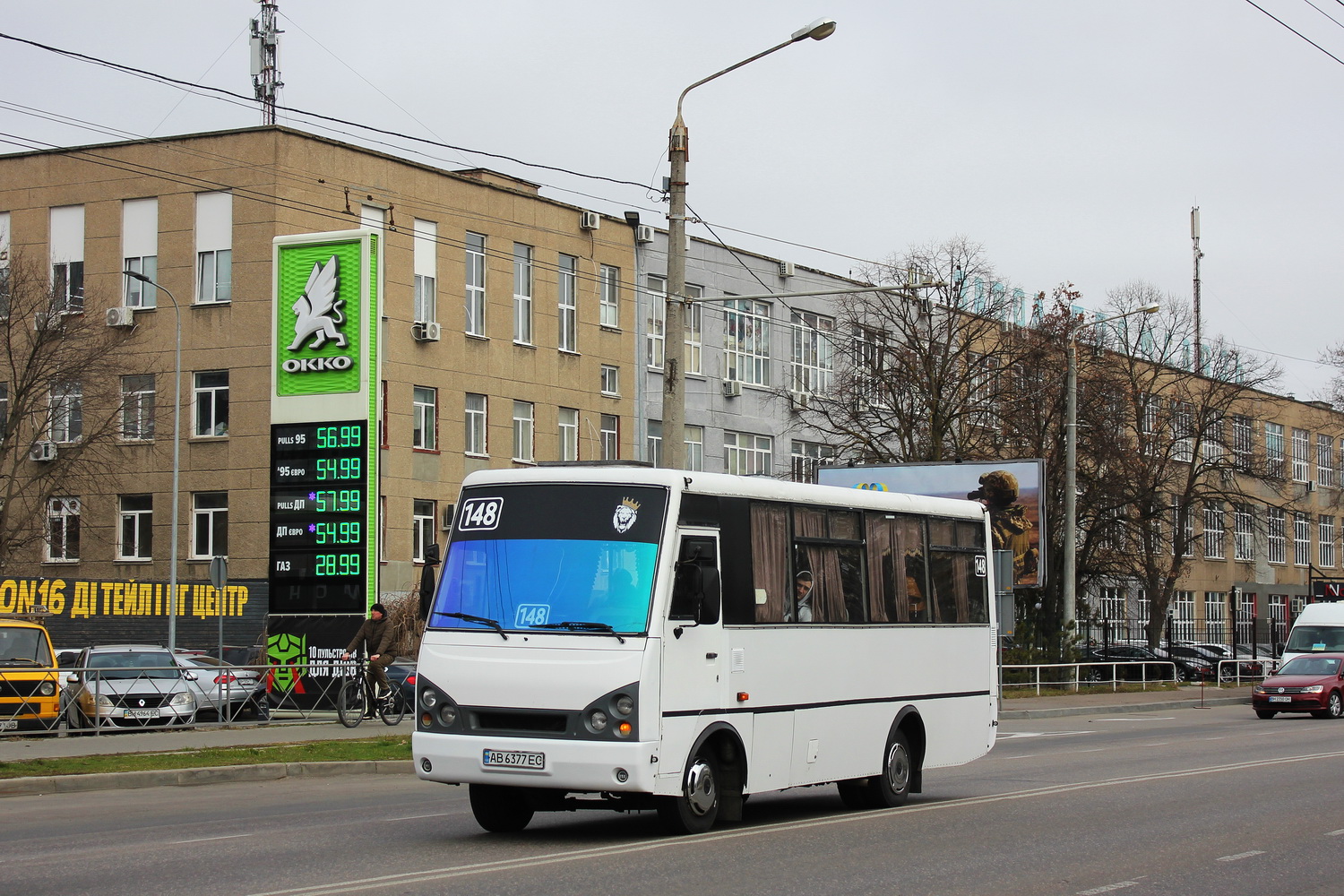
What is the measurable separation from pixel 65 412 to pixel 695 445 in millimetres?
20500

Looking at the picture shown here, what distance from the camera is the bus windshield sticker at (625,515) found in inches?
475

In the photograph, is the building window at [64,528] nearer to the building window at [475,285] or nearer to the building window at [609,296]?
the building window at [475,285]

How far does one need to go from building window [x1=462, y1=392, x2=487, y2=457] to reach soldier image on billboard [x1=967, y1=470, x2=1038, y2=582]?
1562 cm

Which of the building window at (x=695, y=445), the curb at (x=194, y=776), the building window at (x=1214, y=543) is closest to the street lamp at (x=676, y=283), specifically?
the curb at (x=194, y=776)

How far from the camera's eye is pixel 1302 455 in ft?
310

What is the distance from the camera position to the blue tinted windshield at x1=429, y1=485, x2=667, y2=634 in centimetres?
1181

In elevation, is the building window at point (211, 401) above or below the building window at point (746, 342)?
below

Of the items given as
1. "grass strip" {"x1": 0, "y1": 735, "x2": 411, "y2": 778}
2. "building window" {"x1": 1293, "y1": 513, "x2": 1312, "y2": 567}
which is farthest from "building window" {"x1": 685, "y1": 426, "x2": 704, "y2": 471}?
"building window" {"x1": 1293, "y1": 513, "x2": 1312, "y2": 567}

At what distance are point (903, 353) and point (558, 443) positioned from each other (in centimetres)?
1103

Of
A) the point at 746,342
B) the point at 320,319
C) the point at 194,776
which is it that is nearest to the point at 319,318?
the point at 320,319

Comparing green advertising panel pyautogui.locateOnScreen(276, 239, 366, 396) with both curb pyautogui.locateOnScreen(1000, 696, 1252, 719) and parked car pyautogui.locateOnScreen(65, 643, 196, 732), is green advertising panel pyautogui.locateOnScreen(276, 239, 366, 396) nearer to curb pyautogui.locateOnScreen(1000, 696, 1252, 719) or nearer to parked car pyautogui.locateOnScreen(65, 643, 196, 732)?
parked car pyautogui.locateOnScreen(65, 643, 196, 732)

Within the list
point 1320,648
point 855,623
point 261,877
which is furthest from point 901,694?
point 1320,648

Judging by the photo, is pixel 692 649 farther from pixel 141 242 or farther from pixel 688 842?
pixel 141 242

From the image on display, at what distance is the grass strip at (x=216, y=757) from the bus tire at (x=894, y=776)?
23.7 ft
